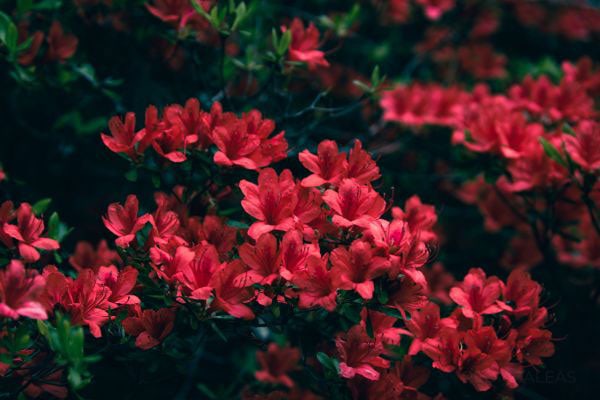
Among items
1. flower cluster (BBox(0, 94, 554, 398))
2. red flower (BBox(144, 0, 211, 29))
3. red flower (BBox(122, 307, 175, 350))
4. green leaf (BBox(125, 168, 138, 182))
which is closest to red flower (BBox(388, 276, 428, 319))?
flower cluster (BBox(0, 94, 554, 398))

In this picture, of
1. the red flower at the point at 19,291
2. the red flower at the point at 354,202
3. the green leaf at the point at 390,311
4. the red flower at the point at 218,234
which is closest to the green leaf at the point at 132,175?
the red flower at the point at 218,234

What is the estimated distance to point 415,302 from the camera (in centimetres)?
168

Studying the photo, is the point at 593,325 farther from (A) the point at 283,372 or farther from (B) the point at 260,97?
(B) the point at 260,97

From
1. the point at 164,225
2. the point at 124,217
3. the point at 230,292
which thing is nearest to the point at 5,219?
the point at 124,217

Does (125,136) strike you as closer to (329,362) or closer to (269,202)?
(269,202)

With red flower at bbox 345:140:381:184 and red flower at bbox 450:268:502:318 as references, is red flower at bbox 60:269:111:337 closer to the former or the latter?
red flower at bbox 345:140:381:184

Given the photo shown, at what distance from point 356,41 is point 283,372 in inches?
90.4

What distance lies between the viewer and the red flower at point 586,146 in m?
2.20

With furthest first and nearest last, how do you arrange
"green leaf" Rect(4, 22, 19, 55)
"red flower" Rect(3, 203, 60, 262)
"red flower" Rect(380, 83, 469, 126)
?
1. "red flower" Rect(380, 83, 469, 126)
2. "green leaf" Rect(4, 22, 19, 55)
3. "red flower" Rect(3, 203, 60, 262)

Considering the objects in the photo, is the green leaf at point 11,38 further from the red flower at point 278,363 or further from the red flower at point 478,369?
the red flower at point 478,369

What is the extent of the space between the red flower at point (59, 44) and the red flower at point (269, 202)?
1.08 metres

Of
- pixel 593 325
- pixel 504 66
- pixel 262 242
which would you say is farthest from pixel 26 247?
pixel 504 66

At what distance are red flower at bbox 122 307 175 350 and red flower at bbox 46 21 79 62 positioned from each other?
119cm

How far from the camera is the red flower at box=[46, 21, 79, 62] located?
2.31 meters
